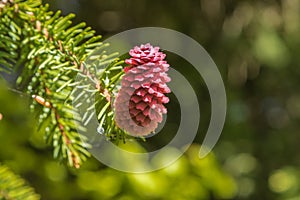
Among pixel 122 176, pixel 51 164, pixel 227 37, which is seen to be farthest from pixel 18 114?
pixel 227 37

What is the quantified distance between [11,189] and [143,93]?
165mm

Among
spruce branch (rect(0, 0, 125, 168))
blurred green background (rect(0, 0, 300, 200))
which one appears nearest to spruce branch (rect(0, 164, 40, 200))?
spruce branch (rect(0, 0, 125, 168))

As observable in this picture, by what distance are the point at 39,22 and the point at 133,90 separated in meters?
0.12

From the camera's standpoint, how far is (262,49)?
1443mm

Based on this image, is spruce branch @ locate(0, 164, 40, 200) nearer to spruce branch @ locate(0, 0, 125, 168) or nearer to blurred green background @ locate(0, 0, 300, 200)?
spruce branch @ locate(0, 0, 125, 168)

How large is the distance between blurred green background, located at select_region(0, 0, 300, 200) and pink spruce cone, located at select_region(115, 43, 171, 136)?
96 cm

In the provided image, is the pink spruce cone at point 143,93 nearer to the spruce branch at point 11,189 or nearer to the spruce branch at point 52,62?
the spruce branch at point 52,62

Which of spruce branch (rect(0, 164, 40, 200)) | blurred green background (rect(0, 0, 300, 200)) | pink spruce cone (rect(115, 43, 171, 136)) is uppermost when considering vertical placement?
blurred green background (rect(0, 0, 300, 200))

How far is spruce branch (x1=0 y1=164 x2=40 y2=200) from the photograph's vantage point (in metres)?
0.42

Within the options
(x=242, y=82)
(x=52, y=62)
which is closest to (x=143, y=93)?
(x=52, y=62)

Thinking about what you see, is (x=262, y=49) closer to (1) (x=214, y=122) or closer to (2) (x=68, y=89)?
(1) (x=214, y=122)

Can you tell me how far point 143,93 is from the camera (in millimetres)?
328

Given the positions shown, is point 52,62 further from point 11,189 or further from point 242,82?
point 242,82

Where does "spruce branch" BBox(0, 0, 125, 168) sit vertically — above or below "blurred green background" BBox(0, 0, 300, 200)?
below
